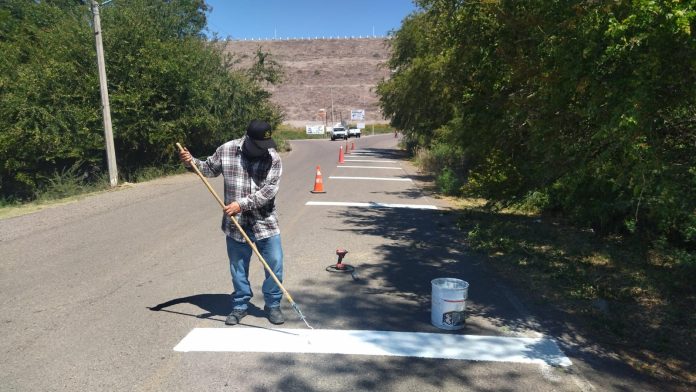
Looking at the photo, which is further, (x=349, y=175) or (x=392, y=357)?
(x=349, y=175)

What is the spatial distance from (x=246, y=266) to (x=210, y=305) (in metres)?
0.83

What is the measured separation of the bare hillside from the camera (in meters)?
99.9

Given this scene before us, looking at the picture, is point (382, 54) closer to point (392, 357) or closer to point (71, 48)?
point (71, 48)

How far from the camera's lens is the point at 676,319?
5.20 metres

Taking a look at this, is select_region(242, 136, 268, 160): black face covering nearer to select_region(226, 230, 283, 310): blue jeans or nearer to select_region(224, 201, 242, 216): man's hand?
select_region(224, 201, 242, 216): man's hand

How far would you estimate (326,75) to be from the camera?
113 metres

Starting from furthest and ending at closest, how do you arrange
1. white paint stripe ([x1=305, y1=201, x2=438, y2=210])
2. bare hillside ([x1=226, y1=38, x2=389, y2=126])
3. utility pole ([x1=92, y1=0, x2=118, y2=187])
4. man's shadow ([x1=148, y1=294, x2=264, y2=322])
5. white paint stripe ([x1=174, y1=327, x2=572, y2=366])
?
bare hillside ([x1=226, y1=38, x2=389, y2=126]) < utility pole ([x1=92, y1=0, x2=118, y2=187]) < white paint stripe ([x1=305, y1=201, x2=438, y2=210]) < man's shadow ([x1=148, y1=294, x2=264, y2=322]) < white paint stripe ([x1=174, y1=327, x2=572, y2=366])

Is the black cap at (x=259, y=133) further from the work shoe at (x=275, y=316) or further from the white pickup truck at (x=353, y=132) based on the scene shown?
the white pickup truck at (x=353, y=132)

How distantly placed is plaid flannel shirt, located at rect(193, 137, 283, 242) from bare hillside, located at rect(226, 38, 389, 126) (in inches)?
3416

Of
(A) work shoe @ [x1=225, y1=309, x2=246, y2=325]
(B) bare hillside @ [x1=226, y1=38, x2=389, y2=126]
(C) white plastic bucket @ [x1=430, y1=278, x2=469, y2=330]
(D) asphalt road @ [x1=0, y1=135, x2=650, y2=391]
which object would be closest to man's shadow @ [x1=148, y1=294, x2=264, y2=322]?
(D) asphalt road @ [x1=0, y1=135, x2=650, y2=391]

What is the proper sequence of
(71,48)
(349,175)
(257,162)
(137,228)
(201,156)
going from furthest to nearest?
(201,156)
(349,175)
(71,48)
(137,228)
(257,162)

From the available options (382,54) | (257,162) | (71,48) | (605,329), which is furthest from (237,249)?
(382,54)

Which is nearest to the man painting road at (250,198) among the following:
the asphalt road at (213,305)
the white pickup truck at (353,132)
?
the asphalt road at (213,305)

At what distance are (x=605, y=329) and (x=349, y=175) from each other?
15902mm
